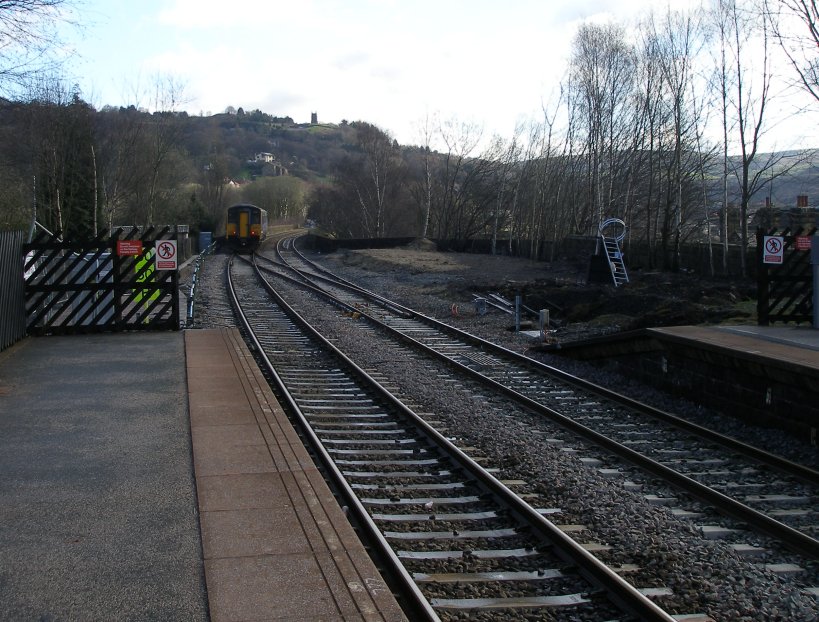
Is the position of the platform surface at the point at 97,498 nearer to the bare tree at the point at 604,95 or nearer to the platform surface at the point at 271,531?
the platform surface at the point at 271,531

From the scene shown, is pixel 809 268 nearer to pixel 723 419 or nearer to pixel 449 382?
pixel 723 419

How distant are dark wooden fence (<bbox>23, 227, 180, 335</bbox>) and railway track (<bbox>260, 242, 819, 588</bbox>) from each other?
5.30 metres

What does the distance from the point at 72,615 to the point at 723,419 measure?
8.00 metres

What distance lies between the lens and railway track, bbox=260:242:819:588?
19.4 ft

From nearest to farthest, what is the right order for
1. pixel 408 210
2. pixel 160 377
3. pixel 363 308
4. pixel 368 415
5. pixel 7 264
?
1. pixel 368 415
2. pixel 160 377
3. pixel 7 264
4. pixel 363 308
5. pixel 408 210

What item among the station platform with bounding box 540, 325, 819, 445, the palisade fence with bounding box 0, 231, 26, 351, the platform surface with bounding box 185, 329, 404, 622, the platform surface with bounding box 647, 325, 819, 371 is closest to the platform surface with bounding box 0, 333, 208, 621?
the platform surface with bounding box 185, 329, 404, 622

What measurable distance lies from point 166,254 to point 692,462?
Answer: 9.86 metres

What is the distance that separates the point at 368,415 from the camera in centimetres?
957

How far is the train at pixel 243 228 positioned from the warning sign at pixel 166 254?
125ft

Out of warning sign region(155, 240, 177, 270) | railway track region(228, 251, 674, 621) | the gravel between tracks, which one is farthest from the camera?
warning sign region(155, 240, 177, 270)

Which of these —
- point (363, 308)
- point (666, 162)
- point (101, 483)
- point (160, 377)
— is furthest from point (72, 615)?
point (666, 162)

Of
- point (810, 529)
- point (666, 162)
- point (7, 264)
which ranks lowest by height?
point (810, 529)

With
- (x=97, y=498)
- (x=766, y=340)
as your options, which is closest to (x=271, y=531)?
(x=97, y=498)

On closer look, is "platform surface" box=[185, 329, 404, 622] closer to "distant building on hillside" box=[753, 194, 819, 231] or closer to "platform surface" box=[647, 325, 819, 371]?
"platform surface" box=[647, 325, 819, 371]
